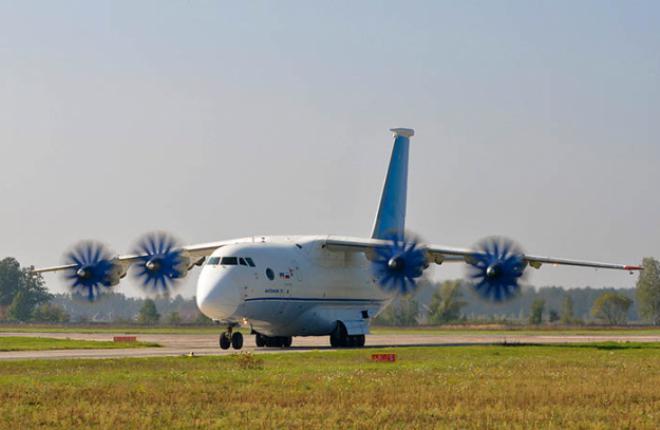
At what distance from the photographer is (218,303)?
143 feet

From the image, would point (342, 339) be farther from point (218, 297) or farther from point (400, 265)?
point (218, 297)

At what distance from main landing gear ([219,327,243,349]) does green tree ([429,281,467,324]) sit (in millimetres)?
63318

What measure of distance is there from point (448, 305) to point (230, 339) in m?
65.0

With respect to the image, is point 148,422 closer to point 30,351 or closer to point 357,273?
point 30,351

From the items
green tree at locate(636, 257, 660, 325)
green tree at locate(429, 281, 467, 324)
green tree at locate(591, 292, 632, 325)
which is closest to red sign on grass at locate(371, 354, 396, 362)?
green tree at locate(429, 281, 467, 324)

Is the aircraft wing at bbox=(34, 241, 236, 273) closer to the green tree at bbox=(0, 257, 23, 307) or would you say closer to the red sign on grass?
the red sign on grass

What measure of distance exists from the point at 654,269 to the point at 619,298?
64.6ft

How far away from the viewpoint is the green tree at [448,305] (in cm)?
10756

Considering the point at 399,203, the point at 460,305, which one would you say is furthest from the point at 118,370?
the point at 460,305

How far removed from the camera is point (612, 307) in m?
113

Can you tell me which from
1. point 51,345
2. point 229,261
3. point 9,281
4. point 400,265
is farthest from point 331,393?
point 9,281

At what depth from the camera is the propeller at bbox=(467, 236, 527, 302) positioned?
152 ft

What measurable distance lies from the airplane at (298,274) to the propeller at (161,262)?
5cm

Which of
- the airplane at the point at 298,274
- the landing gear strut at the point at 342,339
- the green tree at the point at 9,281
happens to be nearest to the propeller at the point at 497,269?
the airplane at the point at 298,274
